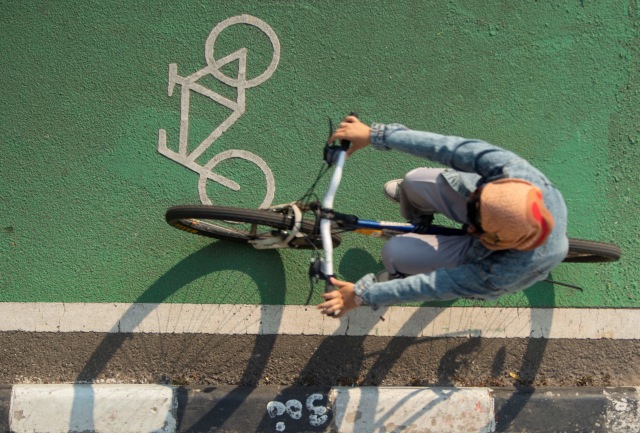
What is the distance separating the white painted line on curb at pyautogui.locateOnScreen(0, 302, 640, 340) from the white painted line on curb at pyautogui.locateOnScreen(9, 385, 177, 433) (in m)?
0.45

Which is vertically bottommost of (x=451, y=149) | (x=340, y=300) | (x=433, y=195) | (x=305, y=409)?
(x=305, y=409)

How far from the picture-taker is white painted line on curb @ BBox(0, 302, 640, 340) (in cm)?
399

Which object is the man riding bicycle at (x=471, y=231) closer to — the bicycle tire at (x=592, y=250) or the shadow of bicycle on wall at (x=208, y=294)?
the bicycle tire at (x=592, y=250)

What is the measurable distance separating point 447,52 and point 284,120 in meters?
1.38

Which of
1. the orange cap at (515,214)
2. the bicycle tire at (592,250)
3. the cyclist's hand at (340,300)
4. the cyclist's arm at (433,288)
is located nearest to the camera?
the orange cap at (515,214)

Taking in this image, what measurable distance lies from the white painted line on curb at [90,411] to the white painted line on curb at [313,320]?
17.9 inches

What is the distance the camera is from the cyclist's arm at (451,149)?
2.44 metres

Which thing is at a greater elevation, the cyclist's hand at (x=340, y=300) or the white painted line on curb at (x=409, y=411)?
the cyclist's hand at (x=340, y=300)

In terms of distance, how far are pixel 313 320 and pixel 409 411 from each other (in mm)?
951

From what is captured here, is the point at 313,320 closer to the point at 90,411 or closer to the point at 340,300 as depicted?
the point at 340,300

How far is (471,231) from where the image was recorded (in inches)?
102

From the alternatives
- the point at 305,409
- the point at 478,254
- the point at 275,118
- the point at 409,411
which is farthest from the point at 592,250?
the point at 275,118

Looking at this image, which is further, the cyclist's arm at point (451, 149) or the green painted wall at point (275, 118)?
the green painted wall at point (275, 118)

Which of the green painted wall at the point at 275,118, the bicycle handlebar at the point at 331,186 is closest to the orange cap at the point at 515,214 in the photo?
the bicycle handlebar at the point at 331,186
